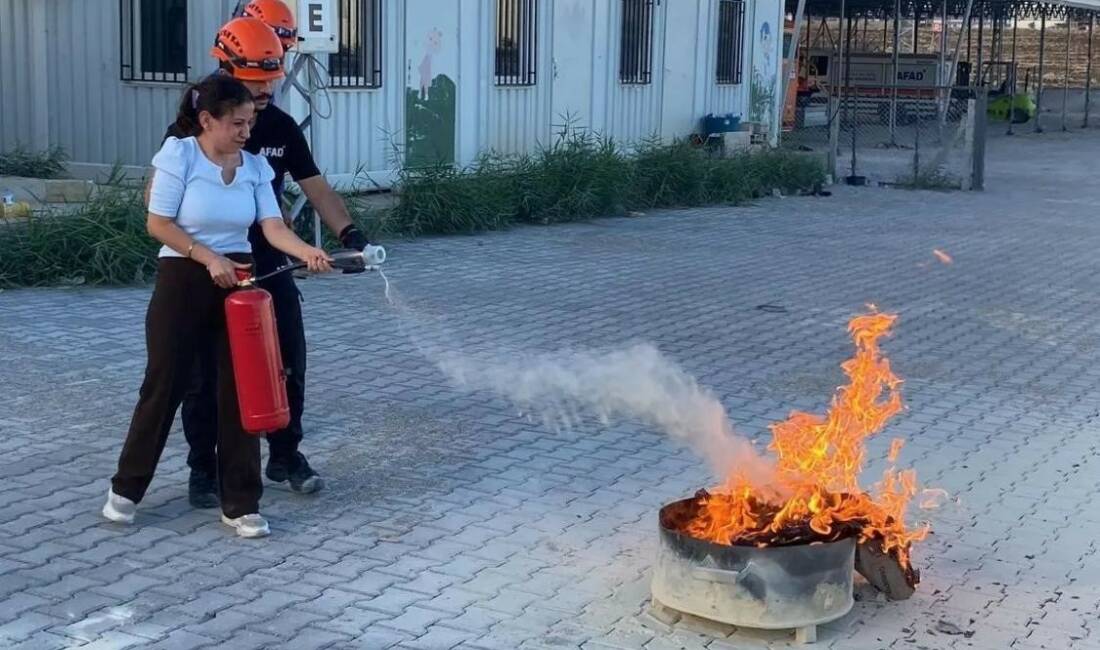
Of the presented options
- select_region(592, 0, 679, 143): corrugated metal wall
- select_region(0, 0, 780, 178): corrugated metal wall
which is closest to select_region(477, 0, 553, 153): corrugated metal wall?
select_region(0, 0, 780, 178): corrugated metal wall

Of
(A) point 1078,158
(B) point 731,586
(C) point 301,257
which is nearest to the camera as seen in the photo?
(B) point 731,586

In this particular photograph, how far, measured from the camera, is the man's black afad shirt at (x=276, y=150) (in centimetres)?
603

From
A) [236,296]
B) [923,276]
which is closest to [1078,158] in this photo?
[923,276]

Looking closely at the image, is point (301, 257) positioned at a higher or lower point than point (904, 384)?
higher

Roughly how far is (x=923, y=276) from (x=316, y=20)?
5996 millimetres

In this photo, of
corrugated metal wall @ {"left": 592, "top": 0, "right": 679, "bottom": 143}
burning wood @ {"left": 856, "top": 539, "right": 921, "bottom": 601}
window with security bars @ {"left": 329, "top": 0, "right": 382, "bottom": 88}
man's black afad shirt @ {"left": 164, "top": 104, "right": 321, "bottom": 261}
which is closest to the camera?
burning wood @ {"left": 856, "top": 539, "right": 921, "bottom": 601}

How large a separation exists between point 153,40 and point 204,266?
10062 millimetres

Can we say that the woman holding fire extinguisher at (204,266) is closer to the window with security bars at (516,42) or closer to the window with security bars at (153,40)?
the window with security bars at (153,40)

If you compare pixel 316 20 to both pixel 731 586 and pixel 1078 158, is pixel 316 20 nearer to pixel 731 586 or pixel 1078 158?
pixel 731 586

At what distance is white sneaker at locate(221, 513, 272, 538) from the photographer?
18.6 ft


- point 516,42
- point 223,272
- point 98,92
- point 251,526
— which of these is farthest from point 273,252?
point 516,42

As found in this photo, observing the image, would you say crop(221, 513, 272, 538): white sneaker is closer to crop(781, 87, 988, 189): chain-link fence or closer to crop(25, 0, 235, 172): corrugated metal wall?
crop(25, 0, 235, 172): corrugated metal wall

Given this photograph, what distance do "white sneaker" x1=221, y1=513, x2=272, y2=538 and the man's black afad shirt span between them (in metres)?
1.04

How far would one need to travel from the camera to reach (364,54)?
15.7 meters
